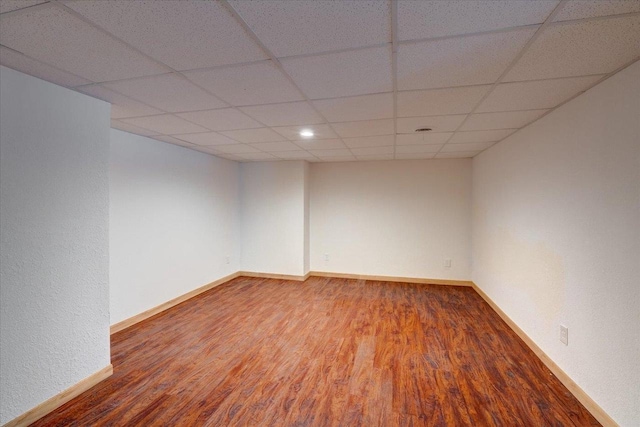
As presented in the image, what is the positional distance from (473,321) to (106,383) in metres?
3.88

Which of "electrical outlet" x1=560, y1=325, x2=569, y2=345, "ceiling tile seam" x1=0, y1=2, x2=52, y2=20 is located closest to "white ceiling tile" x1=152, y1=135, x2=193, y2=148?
"ceiling tile seam" x1=0, y1=2, x2=52, y2=20

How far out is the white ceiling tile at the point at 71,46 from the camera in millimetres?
1286

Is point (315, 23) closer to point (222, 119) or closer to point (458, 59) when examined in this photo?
point (458, 59)

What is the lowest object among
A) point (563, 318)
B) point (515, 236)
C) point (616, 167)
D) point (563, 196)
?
point (563, 318)

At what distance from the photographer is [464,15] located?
1.22m

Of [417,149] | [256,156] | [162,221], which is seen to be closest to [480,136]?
[417,149]

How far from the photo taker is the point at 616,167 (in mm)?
1782

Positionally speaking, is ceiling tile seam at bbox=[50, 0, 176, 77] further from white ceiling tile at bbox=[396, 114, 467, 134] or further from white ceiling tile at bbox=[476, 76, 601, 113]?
white ceiling tile at bbox=[476, 76, 601, 113]

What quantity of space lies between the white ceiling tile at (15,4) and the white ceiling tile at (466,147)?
13.0 ft

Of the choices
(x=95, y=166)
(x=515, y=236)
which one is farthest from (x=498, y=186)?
(x=95, y=166)

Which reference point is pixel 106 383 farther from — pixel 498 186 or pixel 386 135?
pixel 498 186

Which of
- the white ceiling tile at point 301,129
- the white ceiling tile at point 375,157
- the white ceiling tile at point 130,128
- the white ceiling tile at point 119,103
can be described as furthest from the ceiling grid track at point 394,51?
the white ceiling tile at point 130,128

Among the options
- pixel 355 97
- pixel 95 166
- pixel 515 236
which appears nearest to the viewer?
pixel 355 97

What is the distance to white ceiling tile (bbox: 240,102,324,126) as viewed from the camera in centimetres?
237
